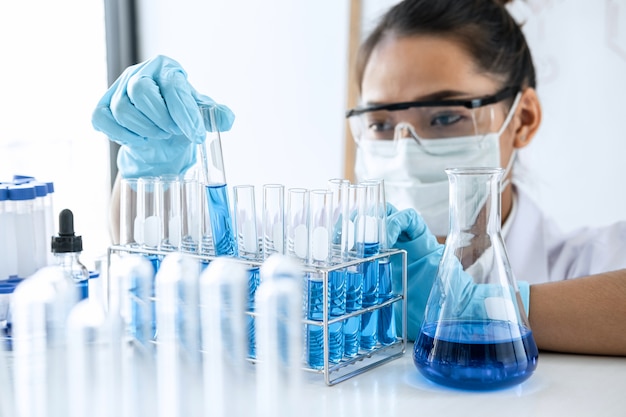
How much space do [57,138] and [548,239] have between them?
1.69m

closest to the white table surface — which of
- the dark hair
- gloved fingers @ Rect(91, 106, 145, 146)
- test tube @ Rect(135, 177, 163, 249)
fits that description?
test tube @ Rect(135, 177, 163, 249)

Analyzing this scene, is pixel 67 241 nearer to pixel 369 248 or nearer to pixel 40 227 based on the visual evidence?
pixel 40 227

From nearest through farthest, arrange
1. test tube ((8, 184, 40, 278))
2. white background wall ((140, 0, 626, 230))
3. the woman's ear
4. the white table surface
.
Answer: the white table surface
test tube ((8, 184, 40, 278))
white background wall ((140, 0, 626, 230))
the woman's ear

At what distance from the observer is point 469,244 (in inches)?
43.5

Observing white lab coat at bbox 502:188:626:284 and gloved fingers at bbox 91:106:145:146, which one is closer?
gloved fingers at bbox 91:106:145:146

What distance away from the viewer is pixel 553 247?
217cm

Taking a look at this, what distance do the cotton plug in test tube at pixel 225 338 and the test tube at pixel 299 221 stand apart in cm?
26

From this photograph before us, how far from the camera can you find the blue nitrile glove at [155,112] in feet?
4.19

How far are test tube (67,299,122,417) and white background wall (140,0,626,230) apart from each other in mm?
1607

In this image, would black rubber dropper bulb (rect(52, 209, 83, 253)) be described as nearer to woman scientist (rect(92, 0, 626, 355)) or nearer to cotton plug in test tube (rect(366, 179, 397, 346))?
cotton plug in test tube (rect(366, 179, 397, 346))

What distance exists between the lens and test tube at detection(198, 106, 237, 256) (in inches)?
45.8

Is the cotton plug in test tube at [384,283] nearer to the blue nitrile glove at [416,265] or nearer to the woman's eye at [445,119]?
the blue nitrile glove at [416,265]

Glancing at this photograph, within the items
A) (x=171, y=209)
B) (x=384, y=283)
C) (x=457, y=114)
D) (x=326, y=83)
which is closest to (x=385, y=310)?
(x=384, y=283)

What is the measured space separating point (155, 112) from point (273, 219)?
33cm
